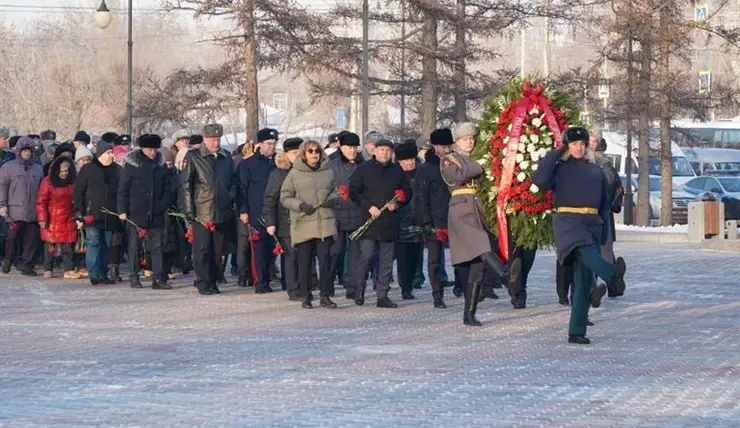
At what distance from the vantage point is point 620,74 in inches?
1668

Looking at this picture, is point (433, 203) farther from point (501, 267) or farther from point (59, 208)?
point (59, 208)

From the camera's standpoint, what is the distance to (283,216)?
18.3 m

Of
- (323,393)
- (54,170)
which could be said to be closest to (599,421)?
(323,393)

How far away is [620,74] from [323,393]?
32362 mm

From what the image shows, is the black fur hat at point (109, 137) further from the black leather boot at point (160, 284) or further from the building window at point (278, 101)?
the building window at point (278, 101)

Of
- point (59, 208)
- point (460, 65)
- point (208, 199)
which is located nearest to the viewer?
point (208, 199)

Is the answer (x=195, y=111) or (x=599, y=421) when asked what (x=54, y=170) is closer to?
(x=599, y=421)

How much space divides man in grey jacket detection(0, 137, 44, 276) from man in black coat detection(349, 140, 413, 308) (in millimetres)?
6203

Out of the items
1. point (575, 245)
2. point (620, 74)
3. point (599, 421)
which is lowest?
point (599, 421)

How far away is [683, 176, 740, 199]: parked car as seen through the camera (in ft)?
162

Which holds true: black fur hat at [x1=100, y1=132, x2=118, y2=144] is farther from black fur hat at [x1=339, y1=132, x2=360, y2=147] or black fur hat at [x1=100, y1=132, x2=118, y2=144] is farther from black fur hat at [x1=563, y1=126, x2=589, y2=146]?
black fur hat at [x1=563, y1=126, x2=589, y2=146]

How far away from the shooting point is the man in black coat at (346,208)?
17.7 meters

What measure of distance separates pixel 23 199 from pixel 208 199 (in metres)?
4.09

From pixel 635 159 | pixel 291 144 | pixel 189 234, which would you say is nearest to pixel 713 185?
pixel 635 159
